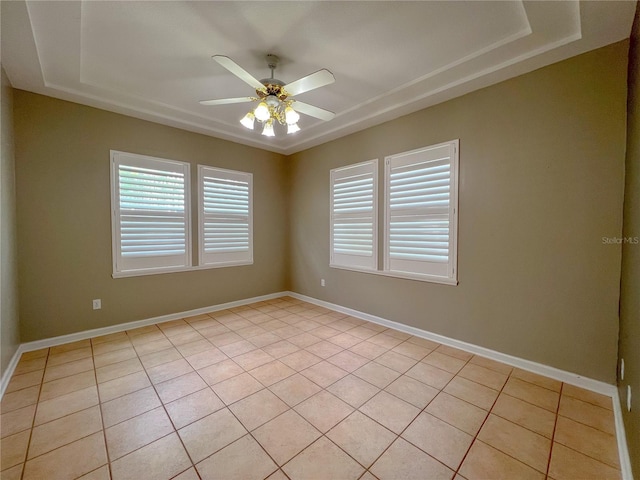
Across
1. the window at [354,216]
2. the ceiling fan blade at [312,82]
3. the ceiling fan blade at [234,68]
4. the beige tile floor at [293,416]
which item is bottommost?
the beige tile floor at [293,416]

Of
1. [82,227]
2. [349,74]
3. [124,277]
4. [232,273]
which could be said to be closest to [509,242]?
[349,74]

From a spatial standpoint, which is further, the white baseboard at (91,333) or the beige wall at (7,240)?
the white baseboard at (91,333)

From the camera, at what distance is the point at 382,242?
358 centimetres

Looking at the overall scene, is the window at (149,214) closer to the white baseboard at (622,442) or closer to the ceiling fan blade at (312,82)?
the ceiling fan blade at (312,82)

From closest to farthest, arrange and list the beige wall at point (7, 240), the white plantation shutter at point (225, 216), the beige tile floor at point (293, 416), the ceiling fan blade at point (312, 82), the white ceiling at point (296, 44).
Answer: the beige tile floor at point (293, 416)
the white ceiling at point (296, 44)
the ceiling fan blade at point (312, 82)
the beige wall at point (7, 240)
the white plantation shutter at point (225, 216)

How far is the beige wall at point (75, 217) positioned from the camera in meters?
2.79

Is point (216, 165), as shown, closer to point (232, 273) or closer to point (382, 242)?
point (232, 273)

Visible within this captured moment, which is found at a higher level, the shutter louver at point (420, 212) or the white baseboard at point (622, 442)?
the shutter louver at point (420, 212)

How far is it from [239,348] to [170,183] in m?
2.48

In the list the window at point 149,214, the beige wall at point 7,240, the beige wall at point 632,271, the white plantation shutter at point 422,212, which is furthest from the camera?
the window at point 149,214

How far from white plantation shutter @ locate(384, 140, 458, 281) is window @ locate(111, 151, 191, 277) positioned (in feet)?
9.64

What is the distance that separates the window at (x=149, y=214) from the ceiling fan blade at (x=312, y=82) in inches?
94.7

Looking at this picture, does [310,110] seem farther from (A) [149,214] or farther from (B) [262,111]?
(A) [149,214]

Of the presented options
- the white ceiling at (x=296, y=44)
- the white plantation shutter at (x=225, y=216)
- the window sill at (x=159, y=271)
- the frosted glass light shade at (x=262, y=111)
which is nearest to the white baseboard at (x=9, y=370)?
the window sill at (x=159, y=271)
